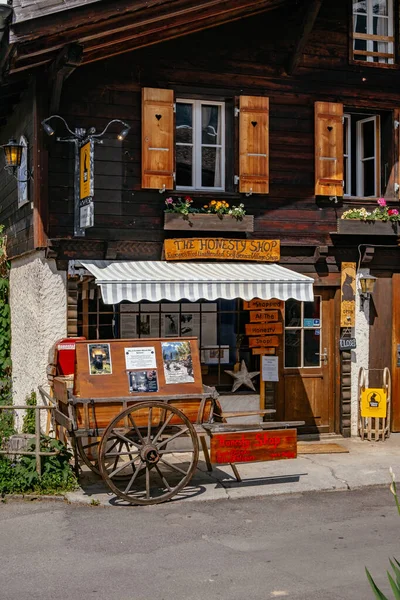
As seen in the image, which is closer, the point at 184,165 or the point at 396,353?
the point at 184,165

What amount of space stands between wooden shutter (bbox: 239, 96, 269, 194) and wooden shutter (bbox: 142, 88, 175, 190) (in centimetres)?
109

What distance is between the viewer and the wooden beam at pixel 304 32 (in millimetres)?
12328

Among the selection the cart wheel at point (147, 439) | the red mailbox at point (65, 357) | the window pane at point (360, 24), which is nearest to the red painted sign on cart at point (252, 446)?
the cart wheel at point (147, 439)

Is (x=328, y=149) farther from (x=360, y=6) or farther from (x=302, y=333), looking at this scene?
(x=302, y=333)

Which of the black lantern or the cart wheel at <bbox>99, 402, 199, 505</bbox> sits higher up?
the black lantern

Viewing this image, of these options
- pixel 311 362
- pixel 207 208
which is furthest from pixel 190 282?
pixel 311 362

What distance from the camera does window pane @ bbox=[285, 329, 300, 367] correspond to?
13.0 meters

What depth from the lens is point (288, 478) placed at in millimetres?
10391

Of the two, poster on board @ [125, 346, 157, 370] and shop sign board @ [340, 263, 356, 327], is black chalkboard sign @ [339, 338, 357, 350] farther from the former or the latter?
poster on board @ [125, 346, 157, 370]

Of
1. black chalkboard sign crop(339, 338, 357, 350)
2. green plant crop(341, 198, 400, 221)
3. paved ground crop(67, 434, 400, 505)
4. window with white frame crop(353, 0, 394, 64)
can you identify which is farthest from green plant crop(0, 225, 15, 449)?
window with white frame crop(353, 0, 394, 64)

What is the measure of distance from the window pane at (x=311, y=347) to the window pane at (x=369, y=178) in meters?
2.55

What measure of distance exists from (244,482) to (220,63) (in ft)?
20.6

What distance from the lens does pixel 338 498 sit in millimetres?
9547

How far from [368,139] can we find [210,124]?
286 centimetres
